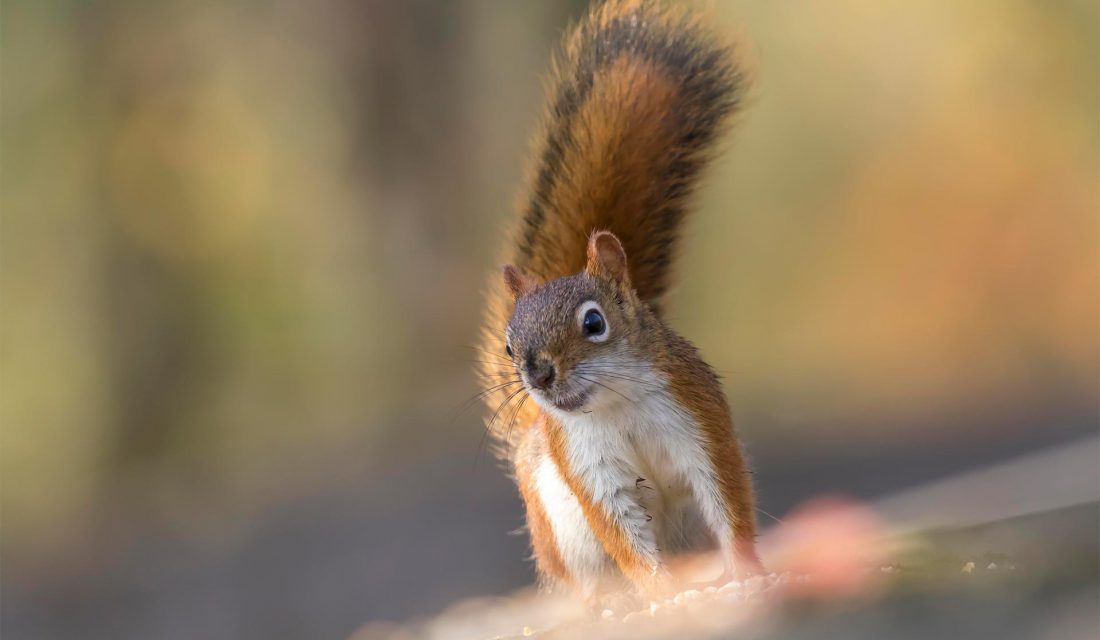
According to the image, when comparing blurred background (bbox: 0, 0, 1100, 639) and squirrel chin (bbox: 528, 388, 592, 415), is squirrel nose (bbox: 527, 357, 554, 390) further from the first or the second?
blurred background (bbox: 0, 0, 1100, 639)

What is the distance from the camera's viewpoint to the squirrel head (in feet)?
2.59

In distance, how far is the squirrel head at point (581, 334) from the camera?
31.0 inches

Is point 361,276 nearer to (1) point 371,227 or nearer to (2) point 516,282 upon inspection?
(1) point 371,227

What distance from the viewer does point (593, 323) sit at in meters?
0.82

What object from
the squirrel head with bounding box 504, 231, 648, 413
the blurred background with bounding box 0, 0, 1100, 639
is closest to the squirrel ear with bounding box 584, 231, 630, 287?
the squirrel head with bounding box 504, 231, 648, 413

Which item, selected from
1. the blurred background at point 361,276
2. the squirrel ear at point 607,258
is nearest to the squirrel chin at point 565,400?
the squirrel ear at point 607,258

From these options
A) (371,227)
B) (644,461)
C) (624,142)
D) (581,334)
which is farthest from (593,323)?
(371,227)

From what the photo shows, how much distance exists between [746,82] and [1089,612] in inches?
22.0

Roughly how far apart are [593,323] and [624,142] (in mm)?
309

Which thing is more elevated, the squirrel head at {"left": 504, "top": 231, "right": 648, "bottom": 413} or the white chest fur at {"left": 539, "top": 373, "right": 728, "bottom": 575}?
the squirrel head at {"left": 504, "top": 231, "right": 648, "bottom": 413}

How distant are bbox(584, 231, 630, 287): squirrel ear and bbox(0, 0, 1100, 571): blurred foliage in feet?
7.74

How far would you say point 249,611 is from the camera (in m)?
3.14

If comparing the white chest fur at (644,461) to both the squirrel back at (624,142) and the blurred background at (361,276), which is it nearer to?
the squirrel back at (624,142)

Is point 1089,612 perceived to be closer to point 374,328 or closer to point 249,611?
point 249,611
